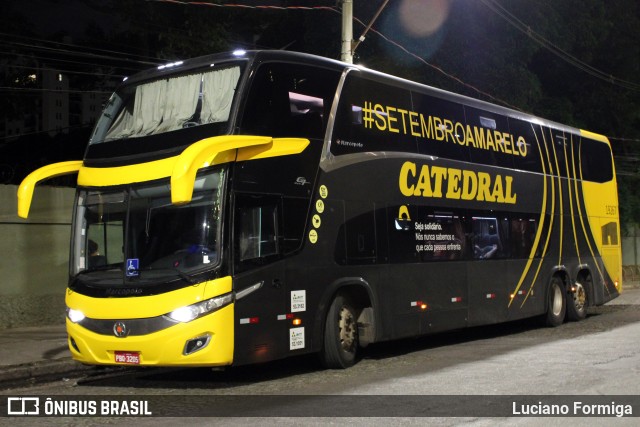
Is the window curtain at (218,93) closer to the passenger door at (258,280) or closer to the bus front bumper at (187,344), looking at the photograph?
the passenger door at (258,280)

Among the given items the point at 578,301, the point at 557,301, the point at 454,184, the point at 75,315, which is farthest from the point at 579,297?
the point at 75,315

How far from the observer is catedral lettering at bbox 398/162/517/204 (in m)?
12.3

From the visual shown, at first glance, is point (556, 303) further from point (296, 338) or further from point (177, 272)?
point (177, 272)

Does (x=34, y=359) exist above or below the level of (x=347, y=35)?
below

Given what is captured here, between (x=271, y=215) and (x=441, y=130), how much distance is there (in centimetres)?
472

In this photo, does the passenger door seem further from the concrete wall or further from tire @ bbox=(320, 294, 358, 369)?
the concrete wall

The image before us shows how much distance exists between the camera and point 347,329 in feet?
36.0

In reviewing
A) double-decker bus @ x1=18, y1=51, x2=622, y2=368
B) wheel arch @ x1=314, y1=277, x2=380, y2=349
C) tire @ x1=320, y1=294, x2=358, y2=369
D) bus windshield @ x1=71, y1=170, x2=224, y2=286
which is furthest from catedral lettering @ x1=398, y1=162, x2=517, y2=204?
bus windshield @ x1=71, y1=170, x2=224, y2=286

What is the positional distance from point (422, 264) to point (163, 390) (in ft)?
16.0

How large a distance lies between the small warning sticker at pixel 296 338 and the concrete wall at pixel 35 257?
845 cm

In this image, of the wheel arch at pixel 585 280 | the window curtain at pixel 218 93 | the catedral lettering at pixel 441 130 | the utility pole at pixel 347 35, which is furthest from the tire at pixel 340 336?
the wheel arch at pixel 585 280

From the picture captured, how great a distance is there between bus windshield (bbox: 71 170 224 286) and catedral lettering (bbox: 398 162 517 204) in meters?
4.02

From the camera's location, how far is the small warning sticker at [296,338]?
984cm

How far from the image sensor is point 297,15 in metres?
27.3
